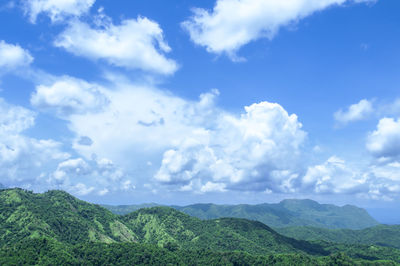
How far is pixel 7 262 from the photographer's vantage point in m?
200
